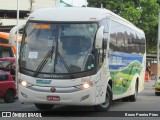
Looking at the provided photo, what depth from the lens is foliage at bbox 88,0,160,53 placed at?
52.3m

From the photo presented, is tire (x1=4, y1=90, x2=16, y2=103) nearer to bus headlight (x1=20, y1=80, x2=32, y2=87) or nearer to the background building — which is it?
bus headlight (x1=20, y1=80, x2=32, y2=87)

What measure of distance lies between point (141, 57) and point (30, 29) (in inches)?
365

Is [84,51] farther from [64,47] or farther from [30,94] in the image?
[30,94]

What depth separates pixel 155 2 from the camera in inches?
2119

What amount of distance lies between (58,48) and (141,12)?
132 feet

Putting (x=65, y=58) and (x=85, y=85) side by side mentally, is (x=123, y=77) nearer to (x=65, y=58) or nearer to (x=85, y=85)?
(x=85, y=85)

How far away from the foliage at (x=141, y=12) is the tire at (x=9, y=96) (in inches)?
1223

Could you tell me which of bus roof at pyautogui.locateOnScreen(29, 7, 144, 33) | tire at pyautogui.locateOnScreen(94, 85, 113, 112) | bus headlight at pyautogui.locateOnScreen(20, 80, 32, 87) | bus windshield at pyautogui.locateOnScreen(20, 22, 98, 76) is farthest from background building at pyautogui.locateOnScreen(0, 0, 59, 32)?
bus headlight at pyautogui.locateOnScreen(20, 80, 32, 87)

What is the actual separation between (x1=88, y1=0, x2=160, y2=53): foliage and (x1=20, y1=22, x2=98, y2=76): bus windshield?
37592 mm

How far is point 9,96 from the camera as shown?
22297 millimetres

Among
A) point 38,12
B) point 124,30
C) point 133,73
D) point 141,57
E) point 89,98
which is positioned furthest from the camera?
point 141,57

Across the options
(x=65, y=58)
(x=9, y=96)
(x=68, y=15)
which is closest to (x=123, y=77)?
(x=68, y=15)

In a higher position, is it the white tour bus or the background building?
the white tour bus

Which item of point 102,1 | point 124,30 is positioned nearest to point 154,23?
point 102,1
